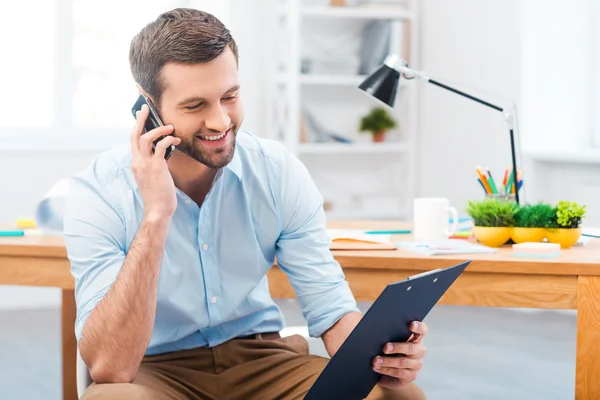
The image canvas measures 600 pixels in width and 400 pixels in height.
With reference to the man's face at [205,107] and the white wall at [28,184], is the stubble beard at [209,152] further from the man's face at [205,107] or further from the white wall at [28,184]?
the white wall at [28,184]

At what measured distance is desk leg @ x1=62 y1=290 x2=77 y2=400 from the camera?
92.1 inches

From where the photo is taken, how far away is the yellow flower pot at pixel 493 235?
2154 millimetres

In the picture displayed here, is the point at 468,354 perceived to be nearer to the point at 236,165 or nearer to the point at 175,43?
the point at 236,165

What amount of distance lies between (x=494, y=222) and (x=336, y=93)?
2.92m

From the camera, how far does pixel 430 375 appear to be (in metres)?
3.28

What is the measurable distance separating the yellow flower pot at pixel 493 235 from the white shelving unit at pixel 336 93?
8.37 feet

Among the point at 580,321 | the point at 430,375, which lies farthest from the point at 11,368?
the point at 580,321

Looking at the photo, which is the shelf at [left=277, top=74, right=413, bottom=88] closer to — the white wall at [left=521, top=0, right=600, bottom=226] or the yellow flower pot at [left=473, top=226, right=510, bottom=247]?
the white wall at [left=521, top=0, right=600, bottom=226]

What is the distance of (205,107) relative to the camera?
1688 mm

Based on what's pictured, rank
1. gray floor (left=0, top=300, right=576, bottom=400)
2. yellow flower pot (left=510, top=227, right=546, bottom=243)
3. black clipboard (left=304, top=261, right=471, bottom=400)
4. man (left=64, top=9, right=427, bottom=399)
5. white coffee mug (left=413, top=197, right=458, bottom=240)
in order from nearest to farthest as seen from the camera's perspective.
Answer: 1. black clipboard (left=304, top=261, right=471, bottom=400)
2. man (left=64, top=9, right=427, bottom=399)
3. yellow flower pot (left=510, top=227, right=546, bottom=243)
4. white coffee mug (left=413, top=197, right=458, bottom=240)
5. gray floor (left=0, top=300, right=576, bottom=400)

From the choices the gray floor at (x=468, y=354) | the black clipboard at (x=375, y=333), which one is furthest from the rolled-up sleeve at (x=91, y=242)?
the gray floor at (x=468, y=354)

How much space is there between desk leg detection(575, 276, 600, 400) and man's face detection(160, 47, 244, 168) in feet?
2.65

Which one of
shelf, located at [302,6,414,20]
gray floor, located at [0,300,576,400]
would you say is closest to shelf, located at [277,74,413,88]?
shelf, located at [302,6,414,20]

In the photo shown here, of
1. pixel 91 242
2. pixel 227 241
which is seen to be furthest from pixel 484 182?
pixel 91 242
